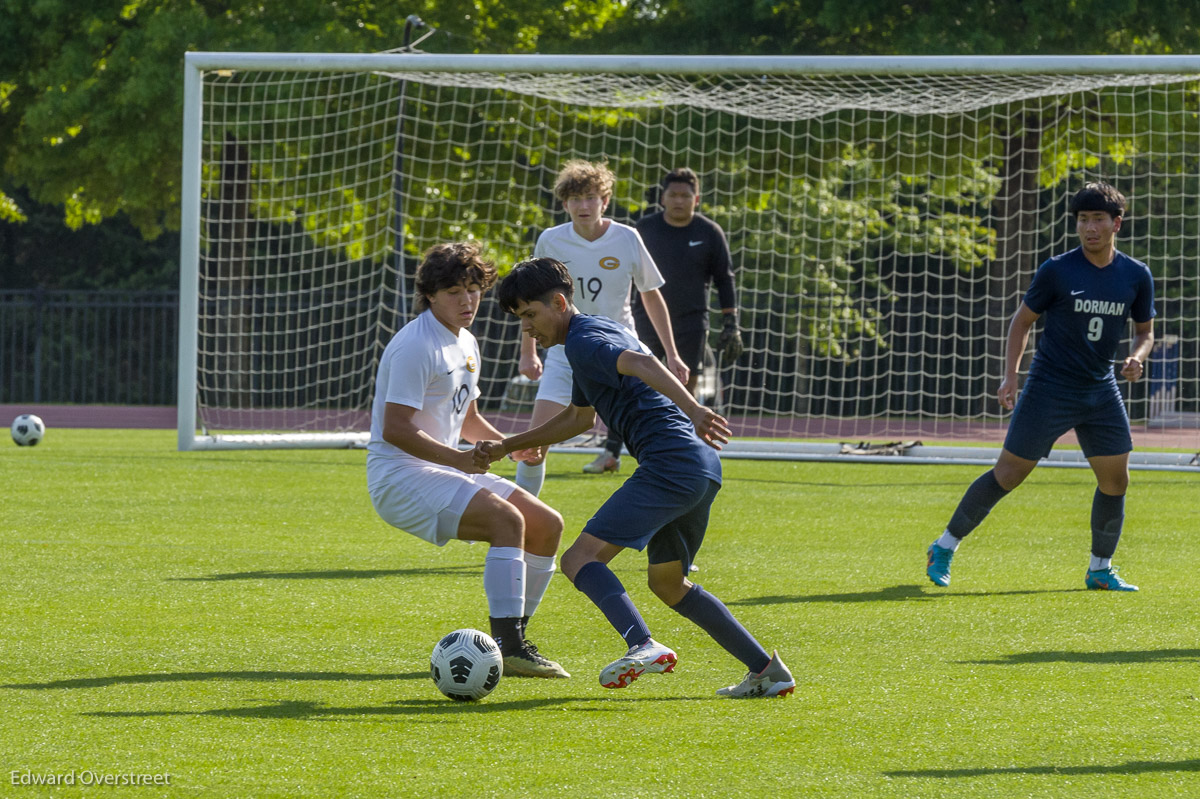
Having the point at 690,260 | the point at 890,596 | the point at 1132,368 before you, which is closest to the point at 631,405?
the point at 890,596

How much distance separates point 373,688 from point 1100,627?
2.93 m

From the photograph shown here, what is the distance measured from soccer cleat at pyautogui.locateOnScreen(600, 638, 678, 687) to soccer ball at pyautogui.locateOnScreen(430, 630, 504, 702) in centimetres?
38

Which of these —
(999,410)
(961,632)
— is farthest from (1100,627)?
(999,410)

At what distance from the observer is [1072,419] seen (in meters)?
6.82

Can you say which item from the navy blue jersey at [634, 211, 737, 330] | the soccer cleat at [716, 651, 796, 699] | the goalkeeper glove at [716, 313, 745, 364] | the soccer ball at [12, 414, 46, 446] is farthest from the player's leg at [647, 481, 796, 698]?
the soccer ball at [12, 414, 46, 446]

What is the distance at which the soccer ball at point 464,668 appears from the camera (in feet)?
14.5

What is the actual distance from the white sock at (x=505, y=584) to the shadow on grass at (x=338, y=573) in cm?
218

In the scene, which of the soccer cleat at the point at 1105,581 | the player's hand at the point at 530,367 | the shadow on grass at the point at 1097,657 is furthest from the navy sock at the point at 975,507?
the player's hand at the point at 530,367

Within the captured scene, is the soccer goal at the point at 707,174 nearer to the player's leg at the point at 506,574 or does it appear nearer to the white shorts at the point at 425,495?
the white shorts at the point at 425,495

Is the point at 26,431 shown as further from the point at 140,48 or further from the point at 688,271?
the point at 140,48

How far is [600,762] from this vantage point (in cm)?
372

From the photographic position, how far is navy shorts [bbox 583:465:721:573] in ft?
14.8

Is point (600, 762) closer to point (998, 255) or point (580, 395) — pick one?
point (580, 395)

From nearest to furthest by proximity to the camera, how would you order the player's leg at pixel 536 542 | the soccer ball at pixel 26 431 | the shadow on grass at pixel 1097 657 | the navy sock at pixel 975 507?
the shadow on grass at pixel 1097 657, the player's leg at pixel 536 542, the navy sock at pixel 975 507, the soccer ball at pixel 26 431
